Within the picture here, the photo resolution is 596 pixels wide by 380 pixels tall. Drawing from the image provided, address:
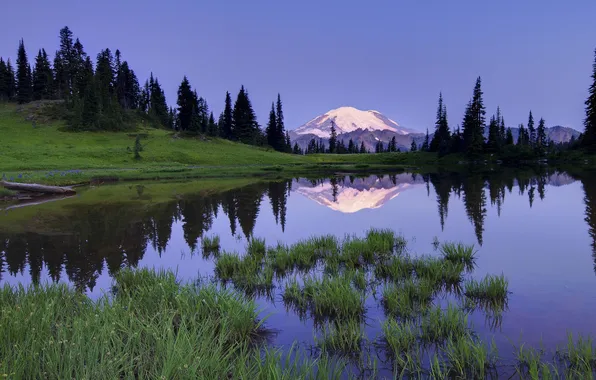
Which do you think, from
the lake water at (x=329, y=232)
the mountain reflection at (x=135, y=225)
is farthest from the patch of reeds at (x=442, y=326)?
the mountain reflection at (x=135, y=225)

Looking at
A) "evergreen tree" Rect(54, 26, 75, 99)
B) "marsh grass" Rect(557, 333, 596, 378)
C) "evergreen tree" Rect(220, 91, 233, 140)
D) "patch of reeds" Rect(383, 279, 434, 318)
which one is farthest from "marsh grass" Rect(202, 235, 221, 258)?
"evergreen tree" Rect(54, 26, 75, 99)

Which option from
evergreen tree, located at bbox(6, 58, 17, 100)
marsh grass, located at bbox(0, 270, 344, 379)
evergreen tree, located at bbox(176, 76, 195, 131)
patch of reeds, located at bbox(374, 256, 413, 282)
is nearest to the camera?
marsh grass, located at bbox(0, 270, 344, 379)

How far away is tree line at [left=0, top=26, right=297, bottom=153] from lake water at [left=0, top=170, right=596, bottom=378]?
262 feet

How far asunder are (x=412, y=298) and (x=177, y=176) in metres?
49.2

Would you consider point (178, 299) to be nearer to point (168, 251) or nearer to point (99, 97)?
point (168, 251)

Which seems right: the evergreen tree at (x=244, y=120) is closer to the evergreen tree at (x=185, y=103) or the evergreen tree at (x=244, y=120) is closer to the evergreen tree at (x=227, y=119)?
the evergreen tree at (x=227, y=119)

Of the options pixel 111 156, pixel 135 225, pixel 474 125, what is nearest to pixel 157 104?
pixel 111 156

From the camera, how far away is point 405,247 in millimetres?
13719

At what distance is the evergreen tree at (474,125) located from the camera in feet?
307

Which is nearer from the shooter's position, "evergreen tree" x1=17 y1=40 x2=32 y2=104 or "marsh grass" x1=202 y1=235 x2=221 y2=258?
"marsh grass" x1=202 y1=235 x2=221 y2=258

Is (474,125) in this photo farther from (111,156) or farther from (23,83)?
(23,83)

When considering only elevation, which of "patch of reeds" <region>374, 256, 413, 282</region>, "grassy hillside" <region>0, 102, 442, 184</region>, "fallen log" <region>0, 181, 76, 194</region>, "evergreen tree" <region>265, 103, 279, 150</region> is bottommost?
"patch of reeds" <region>374, 256, 413, 282</region>

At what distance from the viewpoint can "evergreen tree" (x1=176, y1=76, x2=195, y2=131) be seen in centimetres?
11188

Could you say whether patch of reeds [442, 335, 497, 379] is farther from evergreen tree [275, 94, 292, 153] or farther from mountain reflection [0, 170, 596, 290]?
evergreen tree [275, 94, 292, 153]
